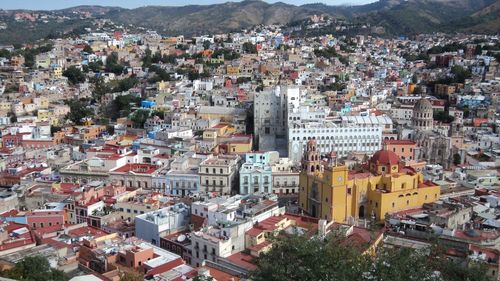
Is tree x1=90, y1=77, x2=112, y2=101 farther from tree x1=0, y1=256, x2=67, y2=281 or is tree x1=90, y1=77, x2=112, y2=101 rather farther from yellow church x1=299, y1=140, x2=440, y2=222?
tree x1=0, y1=256, x2=67, y2=281

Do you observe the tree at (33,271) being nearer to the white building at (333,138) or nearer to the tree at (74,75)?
the white building at (333,138)

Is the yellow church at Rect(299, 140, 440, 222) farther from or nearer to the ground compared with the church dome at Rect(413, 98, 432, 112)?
nearer to the ground

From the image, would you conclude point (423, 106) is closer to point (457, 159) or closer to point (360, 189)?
point (457, 159)

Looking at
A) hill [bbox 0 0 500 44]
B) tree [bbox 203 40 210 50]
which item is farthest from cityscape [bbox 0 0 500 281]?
hill [bbox 0 0 500 44]

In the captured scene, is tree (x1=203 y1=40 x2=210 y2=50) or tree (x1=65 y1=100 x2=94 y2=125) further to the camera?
tree (x1=203 y1=40 x2=210 y2=50)

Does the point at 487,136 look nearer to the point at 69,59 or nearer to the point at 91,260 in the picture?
the point at 91,260

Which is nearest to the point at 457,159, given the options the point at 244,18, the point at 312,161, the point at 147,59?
the point at 312,161
